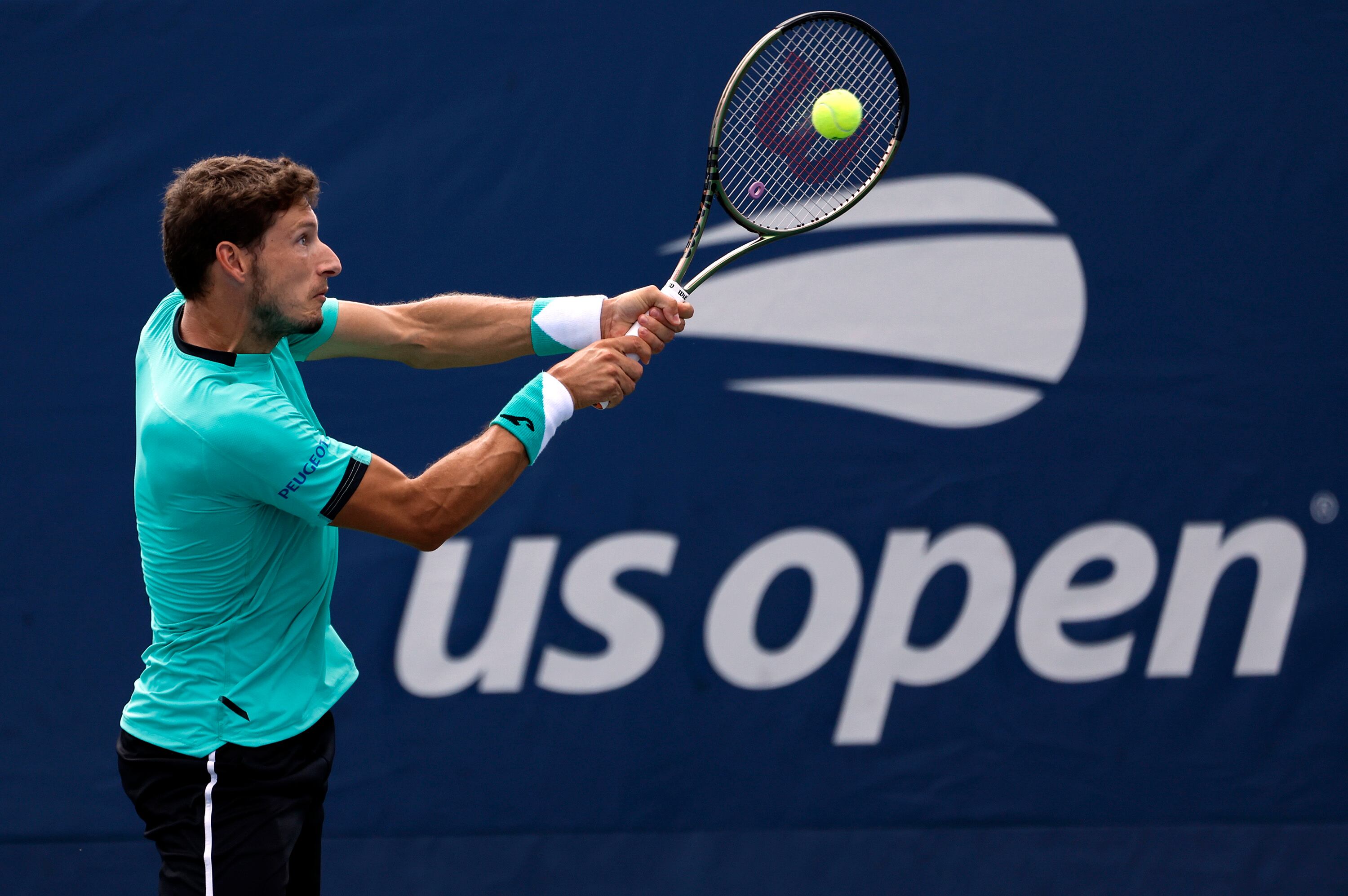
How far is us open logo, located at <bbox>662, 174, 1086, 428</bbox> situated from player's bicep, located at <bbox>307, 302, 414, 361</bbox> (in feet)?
3.27

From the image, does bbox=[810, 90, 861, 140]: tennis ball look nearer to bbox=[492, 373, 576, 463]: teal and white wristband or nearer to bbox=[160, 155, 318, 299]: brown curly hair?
bbox=[492, 373, 576, 463]: teal and white wristband

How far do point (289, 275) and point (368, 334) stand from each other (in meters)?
0.43

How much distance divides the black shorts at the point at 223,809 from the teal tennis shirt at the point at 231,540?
0.11 ft

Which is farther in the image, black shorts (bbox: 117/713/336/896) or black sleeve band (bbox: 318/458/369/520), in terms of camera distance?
black shorts (bbox: 117/713/336/896)

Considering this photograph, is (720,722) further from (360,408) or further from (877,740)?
(360,408)

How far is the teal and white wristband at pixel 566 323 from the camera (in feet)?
8.68

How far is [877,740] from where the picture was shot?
355 cm

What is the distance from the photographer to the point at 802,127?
3096mm

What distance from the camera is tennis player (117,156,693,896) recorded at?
2129mm

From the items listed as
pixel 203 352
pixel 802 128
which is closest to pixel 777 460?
pixel 802 128

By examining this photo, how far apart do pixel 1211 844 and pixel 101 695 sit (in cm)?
298

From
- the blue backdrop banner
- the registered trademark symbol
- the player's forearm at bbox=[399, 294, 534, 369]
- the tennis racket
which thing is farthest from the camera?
the registered trademark symbol

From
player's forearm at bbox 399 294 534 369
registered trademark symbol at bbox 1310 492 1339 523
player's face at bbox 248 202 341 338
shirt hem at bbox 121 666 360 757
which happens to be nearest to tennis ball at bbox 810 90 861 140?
→ player's forearm at bbox 399 294 534 369

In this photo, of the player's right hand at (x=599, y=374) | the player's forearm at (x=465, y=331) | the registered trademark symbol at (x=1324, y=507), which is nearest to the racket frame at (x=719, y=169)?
the player's right hand at (x=599, y=374)
